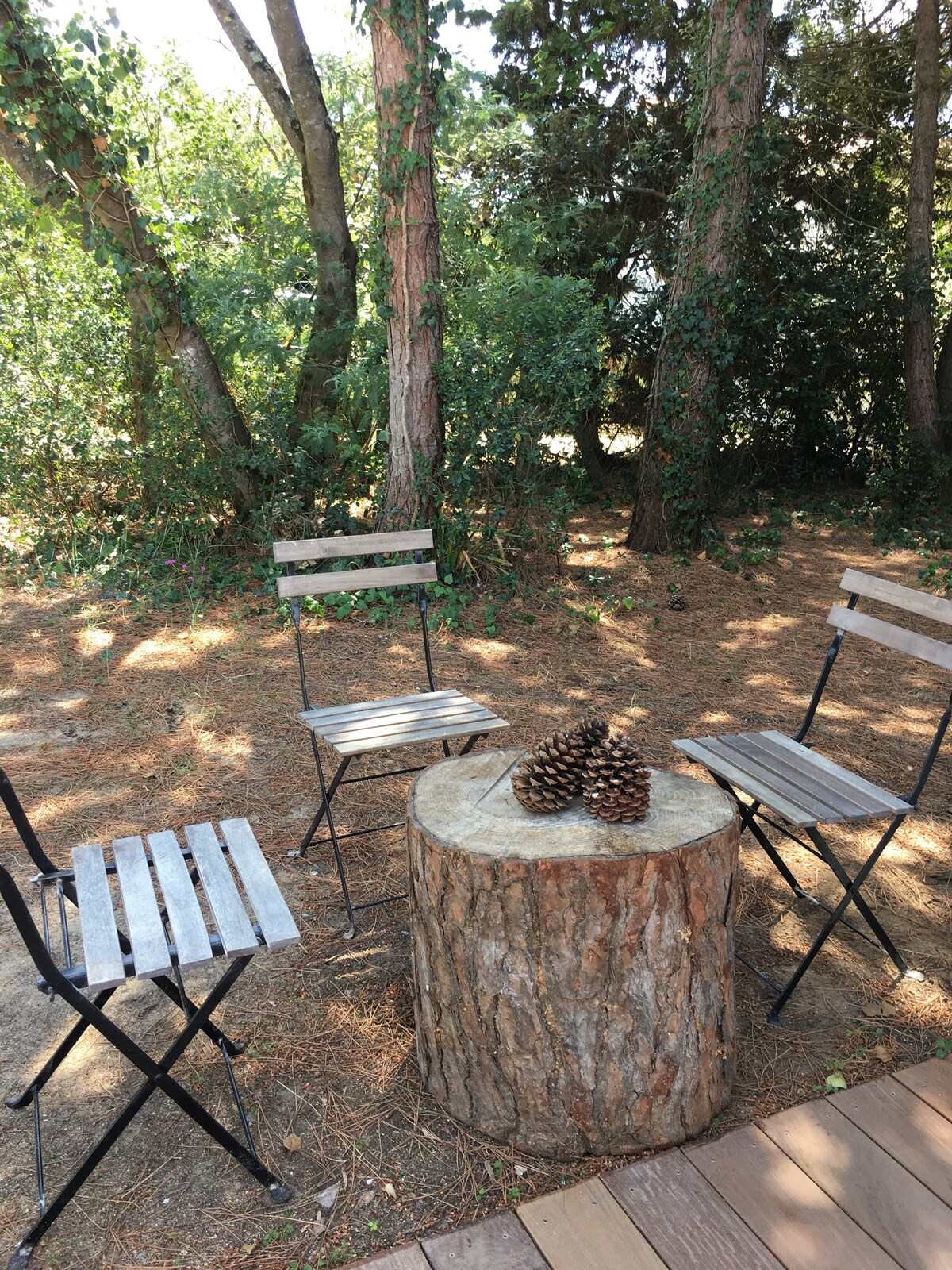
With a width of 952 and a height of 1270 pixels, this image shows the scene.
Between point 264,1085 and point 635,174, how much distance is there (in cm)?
1011

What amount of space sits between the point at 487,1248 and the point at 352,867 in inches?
65.2

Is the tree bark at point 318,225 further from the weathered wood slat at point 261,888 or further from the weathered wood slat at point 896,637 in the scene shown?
the weathered wood slat at point 261,888

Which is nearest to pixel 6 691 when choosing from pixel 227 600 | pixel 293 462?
pixel 227 600

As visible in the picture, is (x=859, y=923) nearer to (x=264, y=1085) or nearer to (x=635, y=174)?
(x=264, y=1085)

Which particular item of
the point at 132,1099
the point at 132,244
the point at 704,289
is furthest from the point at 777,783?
the point at 132,244

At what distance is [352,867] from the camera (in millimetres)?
3426

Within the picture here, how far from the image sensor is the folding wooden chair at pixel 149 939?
180cm

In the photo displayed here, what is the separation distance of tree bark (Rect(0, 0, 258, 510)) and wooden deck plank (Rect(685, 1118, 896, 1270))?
5.71 metres

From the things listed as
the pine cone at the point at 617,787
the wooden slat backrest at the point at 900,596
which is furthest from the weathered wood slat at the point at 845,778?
the pine cone at the point at 617,787

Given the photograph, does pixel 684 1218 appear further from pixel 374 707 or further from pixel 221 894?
pixel 374 707

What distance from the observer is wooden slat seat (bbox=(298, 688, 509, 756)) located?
2900mm

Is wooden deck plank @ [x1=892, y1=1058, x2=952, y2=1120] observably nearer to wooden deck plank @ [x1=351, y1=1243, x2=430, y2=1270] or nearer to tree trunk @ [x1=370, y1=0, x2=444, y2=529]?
wooden deck plank @ [x1=351, y1=1243, x2=430, y2=1270]

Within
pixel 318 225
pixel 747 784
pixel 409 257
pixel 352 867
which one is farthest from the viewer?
pixel 318 225

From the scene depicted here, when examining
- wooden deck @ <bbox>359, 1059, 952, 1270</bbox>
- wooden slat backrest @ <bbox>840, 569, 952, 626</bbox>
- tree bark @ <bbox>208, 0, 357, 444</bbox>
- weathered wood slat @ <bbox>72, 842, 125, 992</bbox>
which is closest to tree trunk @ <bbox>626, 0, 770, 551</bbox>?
tree bark @ <bbox>208, 0, 357, 444</bbox>
